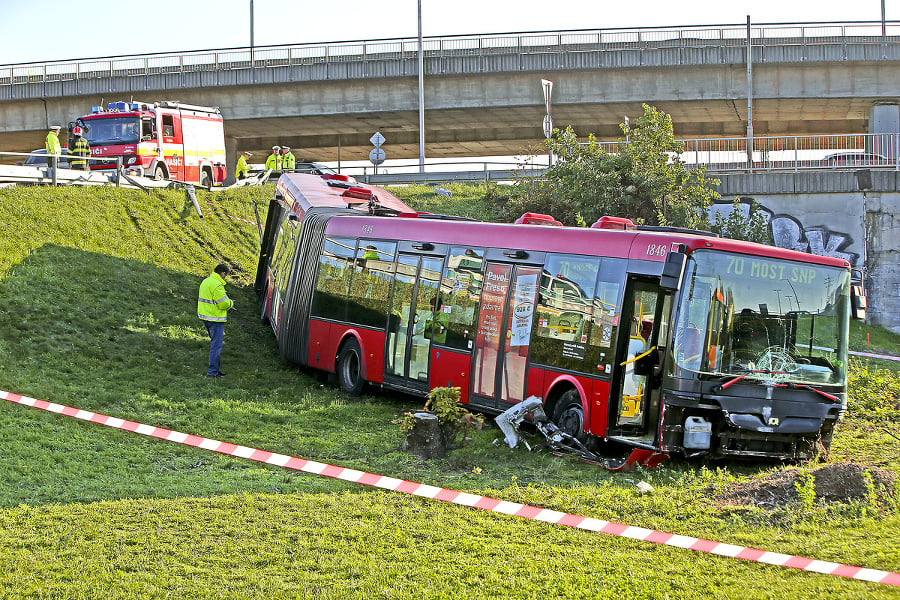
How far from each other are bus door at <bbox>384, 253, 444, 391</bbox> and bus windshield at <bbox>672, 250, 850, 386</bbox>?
4.68 meters

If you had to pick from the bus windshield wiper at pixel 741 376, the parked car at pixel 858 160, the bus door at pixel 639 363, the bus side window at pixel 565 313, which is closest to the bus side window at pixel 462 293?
the bus side window at pixel 565 313

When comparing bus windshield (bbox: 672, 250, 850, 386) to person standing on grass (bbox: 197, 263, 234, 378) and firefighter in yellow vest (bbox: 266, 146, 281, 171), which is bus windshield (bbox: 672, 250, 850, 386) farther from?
firefighter in yellow vest (bbox: 266, 146, 281, 171)

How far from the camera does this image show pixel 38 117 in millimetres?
49281

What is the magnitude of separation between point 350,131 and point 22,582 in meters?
47.8

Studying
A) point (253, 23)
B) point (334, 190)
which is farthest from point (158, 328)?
point (253, 23)

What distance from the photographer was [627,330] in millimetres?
10883

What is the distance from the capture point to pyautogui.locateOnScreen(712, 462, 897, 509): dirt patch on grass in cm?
877

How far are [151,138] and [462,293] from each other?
20694mm

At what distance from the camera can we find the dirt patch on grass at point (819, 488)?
8.77 m

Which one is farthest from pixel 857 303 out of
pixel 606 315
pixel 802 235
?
pixel 802 235

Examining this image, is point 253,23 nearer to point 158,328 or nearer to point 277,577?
point 158,328

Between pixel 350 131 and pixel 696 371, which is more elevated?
pixel 350 131

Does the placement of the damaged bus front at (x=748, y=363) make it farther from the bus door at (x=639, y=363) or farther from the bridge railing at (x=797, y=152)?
the bridge railing at (x=797, y=152)

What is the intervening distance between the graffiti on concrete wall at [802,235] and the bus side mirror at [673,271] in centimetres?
1775
